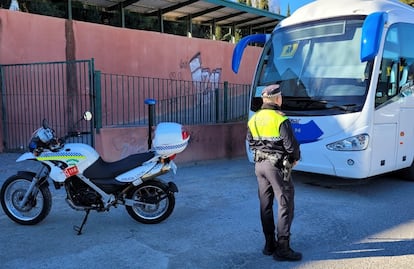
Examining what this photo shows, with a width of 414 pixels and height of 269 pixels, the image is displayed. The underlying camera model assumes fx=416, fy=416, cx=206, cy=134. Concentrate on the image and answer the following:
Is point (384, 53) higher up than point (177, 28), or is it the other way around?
point (177, 28)

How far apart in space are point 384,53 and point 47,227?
5441 millimetres

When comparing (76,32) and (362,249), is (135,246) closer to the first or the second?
(362,249)

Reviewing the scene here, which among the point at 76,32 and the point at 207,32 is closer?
the point at 76,32

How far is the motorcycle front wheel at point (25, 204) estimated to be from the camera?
504 centimetres

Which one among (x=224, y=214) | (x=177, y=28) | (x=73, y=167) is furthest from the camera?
(x=177, y=28)

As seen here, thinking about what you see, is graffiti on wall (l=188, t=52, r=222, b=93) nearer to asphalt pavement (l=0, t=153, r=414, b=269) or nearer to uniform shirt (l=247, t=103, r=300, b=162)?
asphalt pavement (l=0, t=153, r=414, b=269)

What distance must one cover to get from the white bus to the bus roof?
2 cm

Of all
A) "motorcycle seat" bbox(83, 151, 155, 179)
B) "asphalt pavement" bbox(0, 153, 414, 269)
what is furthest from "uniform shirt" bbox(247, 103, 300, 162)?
"motorcycle seat" bbox(83, 151, 155, 179)

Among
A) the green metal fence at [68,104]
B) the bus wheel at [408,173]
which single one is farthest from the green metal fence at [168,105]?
the bus wheel at [408,173]

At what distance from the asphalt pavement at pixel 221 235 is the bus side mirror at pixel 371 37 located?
2.14m

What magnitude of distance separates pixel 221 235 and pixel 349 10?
13.8ft

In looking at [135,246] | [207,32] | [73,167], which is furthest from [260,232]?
[207,32]

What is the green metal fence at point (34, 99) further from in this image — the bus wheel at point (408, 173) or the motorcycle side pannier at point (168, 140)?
the bus wheel at point (408, 173)

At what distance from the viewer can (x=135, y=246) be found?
445 cm
